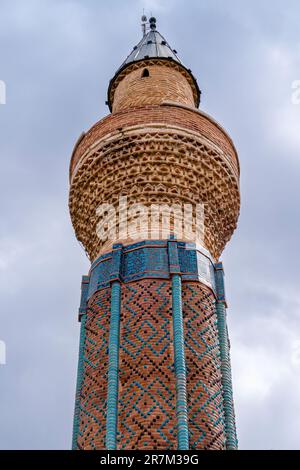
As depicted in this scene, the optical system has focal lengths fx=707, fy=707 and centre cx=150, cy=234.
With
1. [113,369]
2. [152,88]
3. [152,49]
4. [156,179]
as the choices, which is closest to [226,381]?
[113,369]

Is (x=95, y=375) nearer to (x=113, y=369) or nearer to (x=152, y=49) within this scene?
(x=113, y=369)

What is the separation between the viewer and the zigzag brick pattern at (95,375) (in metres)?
5.07

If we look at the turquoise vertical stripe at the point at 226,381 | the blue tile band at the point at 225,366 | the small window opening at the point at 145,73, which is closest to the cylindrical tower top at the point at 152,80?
the small window opening at the point at 145,73

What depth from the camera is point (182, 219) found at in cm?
628

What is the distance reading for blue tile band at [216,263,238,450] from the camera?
17.0ft

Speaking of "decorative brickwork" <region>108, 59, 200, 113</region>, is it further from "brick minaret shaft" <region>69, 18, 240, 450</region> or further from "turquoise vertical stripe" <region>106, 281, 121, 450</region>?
"turquoise vertical stripe" <region>106, 281, 121, 450</region>

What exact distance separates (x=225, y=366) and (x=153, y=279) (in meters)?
0.90

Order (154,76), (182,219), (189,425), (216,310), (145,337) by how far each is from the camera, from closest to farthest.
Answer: (189,425) < (145,337) < (216,310) < (182,219) < (154,76)

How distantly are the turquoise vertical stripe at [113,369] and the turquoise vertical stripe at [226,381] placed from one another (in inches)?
33.3

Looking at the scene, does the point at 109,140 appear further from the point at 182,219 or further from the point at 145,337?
the point at 145,337

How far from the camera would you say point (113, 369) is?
5199mm

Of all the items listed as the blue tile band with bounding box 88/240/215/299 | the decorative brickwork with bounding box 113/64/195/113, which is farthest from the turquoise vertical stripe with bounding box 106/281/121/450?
the decorative brickwork with bounding box 113/64/195/113

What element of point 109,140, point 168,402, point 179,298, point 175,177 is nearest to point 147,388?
point 168,402

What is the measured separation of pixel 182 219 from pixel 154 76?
84.7 inches
